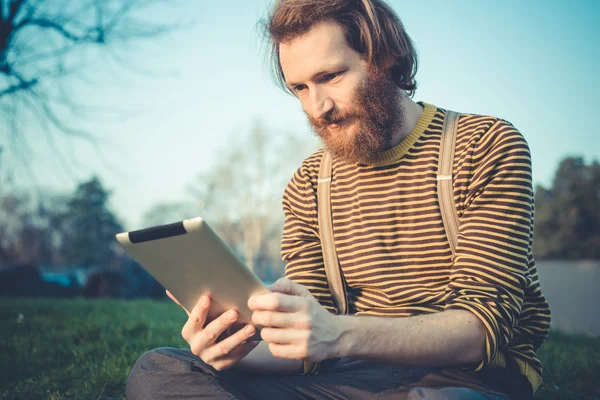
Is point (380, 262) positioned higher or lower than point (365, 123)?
lower

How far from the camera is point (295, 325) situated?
1.32 metres

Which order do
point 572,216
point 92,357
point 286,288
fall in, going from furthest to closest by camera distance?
point 572,216 → point 92,357 → point 286,288

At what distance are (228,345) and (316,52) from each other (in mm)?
1318

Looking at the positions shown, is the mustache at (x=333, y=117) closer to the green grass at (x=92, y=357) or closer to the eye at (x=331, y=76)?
the eye at (x=331, y=76)

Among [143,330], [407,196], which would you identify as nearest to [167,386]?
[407,196]

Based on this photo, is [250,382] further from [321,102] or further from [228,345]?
[321,102]

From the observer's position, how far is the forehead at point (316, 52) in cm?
209

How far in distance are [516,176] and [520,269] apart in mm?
348

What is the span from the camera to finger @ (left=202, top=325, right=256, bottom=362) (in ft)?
5.06

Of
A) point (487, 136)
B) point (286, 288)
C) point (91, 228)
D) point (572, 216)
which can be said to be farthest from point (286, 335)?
point (91, 228)

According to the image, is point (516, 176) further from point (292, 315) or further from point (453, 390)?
point (292, 315)

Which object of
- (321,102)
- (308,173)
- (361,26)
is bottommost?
(308,173)

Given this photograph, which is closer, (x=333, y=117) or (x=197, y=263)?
(x=197, y=263)

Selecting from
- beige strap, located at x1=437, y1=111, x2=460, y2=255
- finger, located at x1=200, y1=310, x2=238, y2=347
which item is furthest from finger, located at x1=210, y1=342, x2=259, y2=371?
beige strap, located at x1=437, y1=111, x2=460, y2=255
